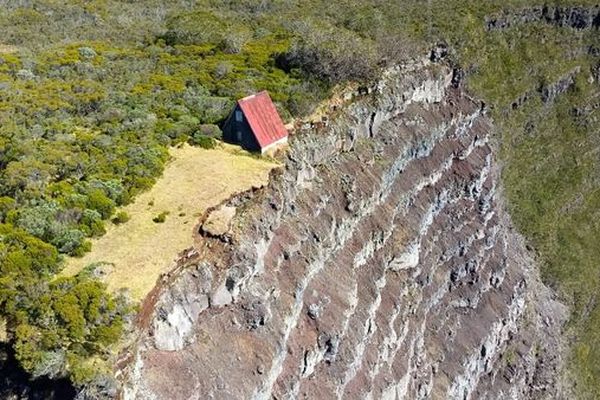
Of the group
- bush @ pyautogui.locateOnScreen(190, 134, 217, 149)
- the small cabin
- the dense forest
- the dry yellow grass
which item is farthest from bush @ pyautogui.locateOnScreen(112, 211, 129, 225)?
the small cabin

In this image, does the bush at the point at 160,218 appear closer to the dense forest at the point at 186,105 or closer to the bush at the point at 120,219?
the bush at the point at 120,219

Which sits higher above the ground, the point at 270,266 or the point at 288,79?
the point at 288,79

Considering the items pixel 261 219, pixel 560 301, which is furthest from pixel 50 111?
pixel 560 301

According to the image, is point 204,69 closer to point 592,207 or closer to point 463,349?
point 463,349

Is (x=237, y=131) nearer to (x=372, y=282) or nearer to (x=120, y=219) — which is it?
(x=120, y=219)

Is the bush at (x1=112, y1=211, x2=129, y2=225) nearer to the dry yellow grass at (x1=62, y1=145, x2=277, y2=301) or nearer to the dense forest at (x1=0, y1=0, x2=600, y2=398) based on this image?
the dry yellow grass at (x1=62, y1=145, x2=277, y2=301)

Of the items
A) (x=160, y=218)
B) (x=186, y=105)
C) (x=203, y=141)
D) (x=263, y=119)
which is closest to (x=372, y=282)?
(x=263, y=119)
